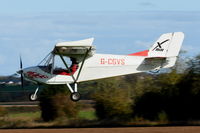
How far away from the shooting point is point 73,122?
49.8 m

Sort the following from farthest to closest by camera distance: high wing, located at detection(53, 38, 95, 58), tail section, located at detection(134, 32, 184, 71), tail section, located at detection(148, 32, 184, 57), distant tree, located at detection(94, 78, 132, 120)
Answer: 1. distant tree, located at detection(94, 78, 132, 120)
2. tail section, located at detection(148, 32, 184, 57)
3. tail section, located at detection(134, 32, 184, 71)
4. high wing, located at detection(53, 38, 95, 58)

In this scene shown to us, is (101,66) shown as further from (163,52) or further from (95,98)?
(95,98)

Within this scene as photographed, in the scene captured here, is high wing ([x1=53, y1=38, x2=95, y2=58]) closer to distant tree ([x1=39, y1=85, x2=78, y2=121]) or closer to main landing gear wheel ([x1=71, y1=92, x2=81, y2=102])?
main landing gear wheel ([x1=71, y1=92, x2=81, y2=102])

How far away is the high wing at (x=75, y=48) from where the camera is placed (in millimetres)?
33188

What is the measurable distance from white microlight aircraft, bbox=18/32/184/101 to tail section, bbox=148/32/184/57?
661 millimetres

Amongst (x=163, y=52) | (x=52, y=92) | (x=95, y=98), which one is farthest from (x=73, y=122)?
(x=163, y=52)

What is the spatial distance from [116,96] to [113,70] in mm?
19249

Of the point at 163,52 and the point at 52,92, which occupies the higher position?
the point at 163,52

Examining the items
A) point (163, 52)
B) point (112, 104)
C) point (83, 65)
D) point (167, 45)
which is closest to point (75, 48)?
point (83, 65)

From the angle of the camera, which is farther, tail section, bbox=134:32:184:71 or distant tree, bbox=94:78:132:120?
distant tree, bbox=94:78:132:120

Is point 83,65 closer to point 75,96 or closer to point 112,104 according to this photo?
point 75,96

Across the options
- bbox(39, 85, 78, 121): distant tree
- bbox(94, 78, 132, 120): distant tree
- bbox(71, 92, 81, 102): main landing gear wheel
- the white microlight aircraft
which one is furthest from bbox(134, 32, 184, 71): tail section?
bbox(39, 85, 78, 121): distant tree

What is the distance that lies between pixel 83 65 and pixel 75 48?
4.39ft

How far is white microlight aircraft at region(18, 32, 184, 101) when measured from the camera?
33.9 meters
